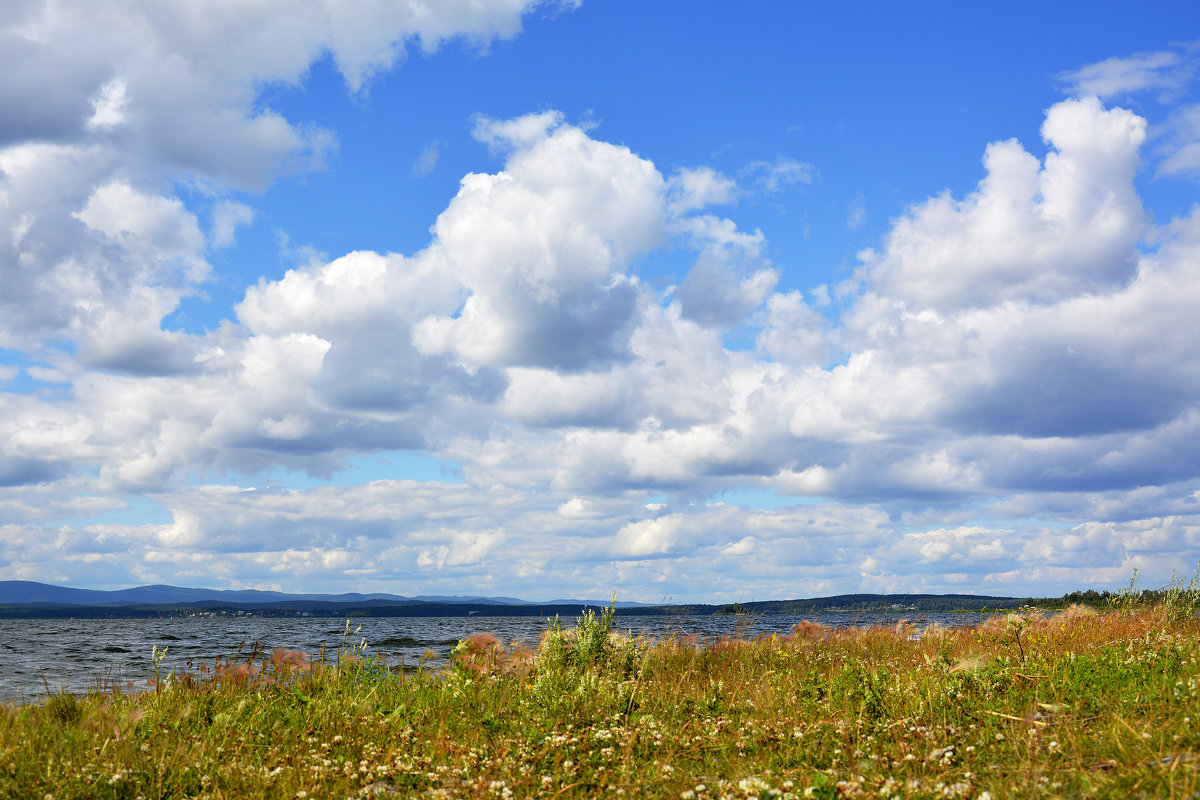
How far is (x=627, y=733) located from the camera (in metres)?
7.34

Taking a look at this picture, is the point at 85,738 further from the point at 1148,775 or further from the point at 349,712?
the point at 1148,775

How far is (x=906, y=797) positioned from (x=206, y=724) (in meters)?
7.39

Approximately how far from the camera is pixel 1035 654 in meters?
10.6

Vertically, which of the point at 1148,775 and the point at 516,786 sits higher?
the point at 1148,775

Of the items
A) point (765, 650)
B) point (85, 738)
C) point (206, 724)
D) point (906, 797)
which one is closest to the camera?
point (906, 797)

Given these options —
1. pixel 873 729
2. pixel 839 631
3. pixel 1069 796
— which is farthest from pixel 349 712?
pixel 839 631

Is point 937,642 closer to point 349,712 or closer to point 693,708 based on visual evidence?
point 693,708

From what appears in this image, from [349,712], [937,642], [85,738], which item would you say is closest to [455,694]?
[349,712]

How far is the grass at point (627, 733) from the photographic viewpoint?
5906 millimetres

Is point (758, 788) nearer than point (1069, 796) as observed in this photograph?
No

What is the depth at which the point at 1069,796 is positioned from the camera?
5043 millimetres

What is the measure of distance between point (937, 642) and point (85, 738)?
553 inches

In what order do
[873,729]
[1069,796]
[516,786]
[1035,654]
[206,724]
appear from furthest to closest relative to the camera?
[1035,654] < [206,724] < [873,729] < [516,786] < [1069,796]

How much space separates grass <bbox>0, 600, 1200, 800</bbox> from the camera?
19.4 ft
